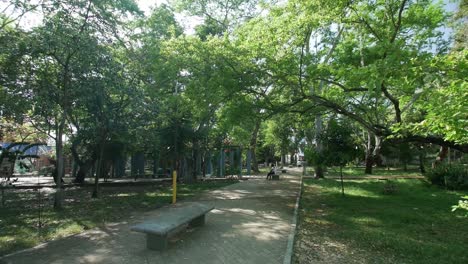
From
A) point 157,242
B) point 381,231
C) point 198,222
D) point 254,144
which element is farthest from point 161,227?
point 254,144

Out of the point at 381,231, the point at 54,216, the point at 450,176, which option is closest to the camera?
the point at 381,231

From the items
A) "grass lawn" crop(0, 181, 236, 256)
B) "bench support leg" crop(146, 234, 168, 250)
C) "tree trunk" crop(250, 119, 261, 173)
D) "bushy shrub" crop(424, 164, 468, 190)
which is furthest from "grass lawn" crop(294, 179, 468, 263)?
"tree trunk" crop(250, 119, 261, 173)

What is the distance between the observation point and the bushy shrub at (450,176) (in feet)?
52.7

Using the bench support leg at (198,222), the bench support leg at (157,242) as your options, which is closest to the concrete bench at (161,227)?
the bench support leg at (157,242)

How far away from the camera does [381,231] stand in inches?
307

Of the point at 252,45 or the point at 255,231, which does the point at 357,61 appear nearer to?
the point at 252,45

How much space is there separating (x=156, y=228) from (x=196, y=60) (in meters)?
7.31

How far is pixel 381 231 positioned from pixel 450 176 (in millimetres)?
11512

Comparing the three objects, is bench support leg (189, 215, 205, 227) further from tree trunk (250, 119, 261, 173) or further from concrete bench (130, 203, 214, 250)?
tree trunk (250, 119, 261, 173)

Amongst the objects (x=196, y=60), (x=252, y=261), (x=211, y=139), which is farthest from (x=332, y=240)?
(x=211, y=139)

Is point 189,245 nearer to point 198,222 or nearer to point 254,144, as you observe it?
point 198,222

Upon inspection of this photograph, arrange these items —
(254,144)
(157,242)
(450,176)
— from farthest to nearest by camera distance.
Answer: (254,144) → (450,176) → (157,242)

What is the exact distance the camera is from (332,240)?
7023 mm

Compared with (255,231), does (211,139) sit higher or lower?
higher
